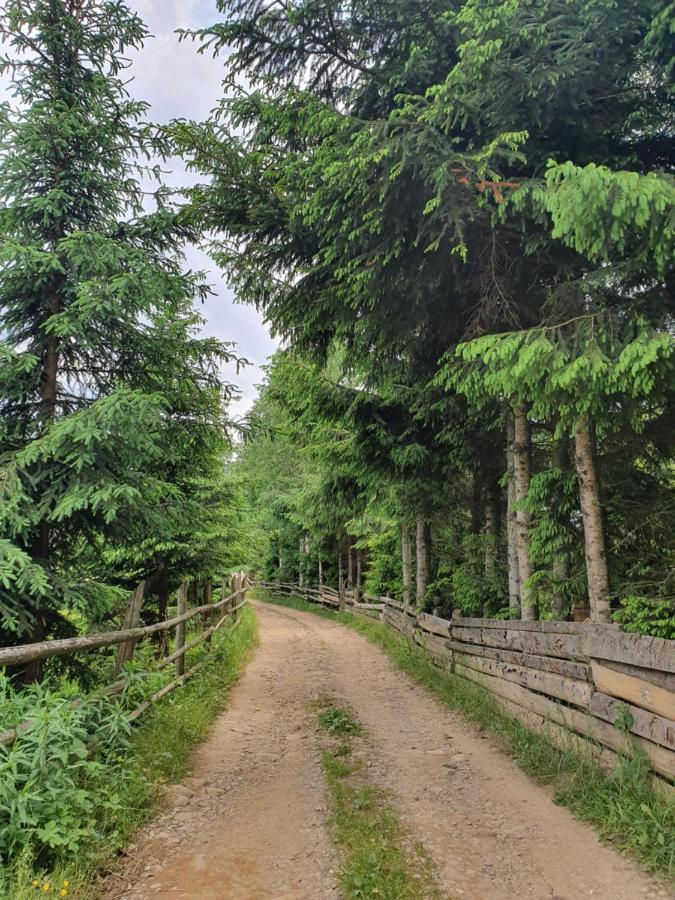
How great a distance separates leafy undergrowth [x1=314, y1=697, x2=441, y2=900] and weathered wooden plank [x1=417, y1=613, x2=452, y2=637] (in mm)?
4053

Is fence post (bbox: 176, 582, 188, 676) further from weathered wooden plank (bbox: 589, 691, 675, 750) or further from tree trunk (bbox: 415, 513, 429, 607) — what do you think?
tree trunk (bbox: 415, 513, 429, 607)

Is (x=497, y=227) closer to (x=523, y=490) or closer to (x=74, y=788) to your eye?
(x=523, y=490)

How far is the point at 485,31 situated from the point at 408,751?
6717 millimetres

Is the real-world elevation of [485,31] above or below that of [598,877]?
above

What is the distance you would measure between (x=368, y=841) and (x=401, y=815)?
535mm

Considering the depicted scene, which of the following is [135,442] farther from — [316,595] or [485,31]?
[316,595]

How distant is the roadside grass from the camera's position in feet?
10.9

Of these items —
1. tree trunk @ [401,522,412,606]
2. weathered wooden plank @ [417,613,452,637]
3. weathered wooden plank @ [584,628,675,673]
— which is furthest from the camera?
tree trunk @ [401,522,412,606]

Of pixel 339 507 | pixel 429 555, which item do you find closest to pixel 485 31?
pixel 339 507

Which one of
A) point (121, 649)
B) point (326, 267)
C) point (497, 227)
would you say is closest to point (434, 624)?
point (121, 649)

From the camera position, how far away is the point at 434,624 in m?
9.88

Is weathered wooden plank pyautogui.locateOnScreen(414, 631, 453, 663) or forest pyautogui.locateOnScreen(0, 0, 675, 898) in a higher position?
forest pyautogui.locateOnScreen(0, 0, 675, 898)

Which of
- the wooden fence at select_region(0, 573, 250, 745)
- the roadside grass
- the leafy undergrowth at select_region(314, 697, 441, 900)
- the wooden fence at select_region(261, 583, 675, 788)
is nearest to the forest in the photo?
the wooden fence at select_region(0, 573, 250, 745)

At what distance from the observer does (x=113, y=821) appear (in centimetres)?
362
